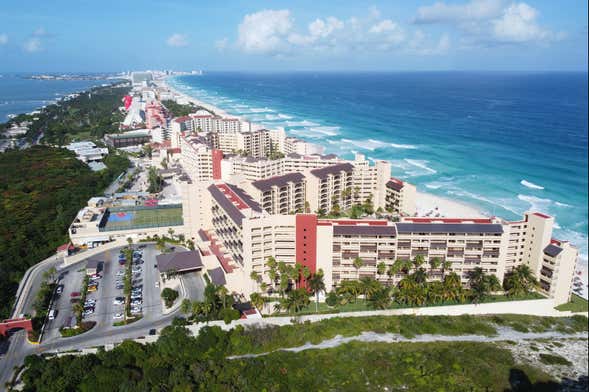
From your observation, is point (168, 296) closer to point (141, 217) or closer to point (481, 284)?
point (141, 217)

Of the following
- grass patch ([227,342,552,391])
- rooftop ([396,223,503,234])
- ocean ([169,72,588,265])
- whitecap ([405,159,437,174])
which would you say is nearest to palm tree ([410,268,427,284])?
rooftop ([396,223,503,234])

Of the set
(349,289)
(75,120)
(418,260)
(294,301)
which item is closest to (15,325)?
(294,301)

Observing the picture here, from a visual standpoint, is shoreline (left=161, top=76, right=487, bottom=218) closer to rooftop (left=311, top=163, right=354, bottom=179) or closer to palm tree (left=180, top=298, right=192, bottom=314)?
rooftop (left=311, top=163, right=354, bottom=179)

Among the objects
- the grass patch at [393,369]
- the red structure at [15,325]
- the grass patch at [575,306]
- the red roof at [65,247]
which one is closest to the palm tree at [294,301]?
the grass patch at [393,369]

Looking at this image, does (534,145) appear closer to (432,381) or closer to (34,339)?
(432,381)

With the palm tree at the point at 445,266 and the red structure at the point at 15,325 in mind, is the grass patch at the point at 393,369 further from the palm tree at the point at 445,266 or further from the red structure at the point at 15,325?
the red structure at the point at 15,325

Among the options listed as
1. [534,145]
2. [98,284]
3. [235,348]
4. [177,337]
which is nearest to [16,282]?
[98,284]
